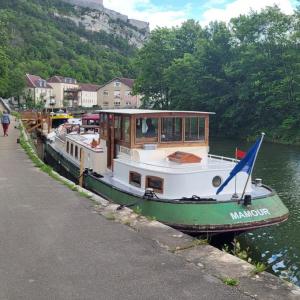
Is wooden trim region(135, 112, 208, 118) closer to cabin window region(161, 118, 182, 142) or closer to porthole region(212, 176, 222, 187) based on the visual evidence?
cabin window region(161, 118, 182, 142)

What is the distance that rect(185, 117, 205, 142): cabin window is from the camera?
607 inches

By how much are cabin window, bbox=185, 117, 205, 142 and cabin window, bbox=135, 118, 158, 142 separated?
1.19m

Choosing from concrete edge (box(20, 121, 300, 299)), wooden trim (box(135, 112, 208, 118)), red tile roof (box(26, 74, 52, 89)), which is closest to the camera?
concrete edge (box(20, 121, 300, 299))

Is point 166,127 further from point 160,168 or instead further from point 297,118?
point 297,118

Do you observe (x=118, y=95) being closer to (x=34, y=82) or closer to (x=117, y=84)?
(x=117, y=84)

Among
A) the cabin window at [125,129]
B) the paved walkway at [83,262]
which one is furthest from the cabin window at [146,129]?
the paved walkway at [83,262]

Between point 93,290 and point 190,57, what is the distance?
59.9 m

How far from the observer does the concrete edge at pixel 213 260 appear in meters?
5.63

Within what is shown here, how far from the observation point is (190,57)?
63000 mm

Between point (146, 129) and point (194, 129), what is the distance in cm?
182

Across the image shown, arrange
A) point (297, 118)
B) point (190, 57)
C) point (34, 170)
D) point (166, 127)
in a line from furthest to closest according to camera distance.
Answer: point (190, 57) < point (297, 118) < point (34, 170) < point (166, 127)

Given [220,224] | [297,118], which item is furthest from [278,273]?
[297,118]

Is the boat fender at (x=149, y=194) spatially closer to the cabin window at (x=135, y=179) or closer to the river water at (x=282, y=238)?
the cabin window at (x=135, y=179)

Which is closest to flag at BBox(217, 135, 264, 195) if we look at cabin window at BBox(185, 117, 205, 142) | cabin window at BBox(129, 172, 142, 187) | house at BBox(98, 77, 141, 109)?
cabin window at BBox(129, 172, 142, 187)
